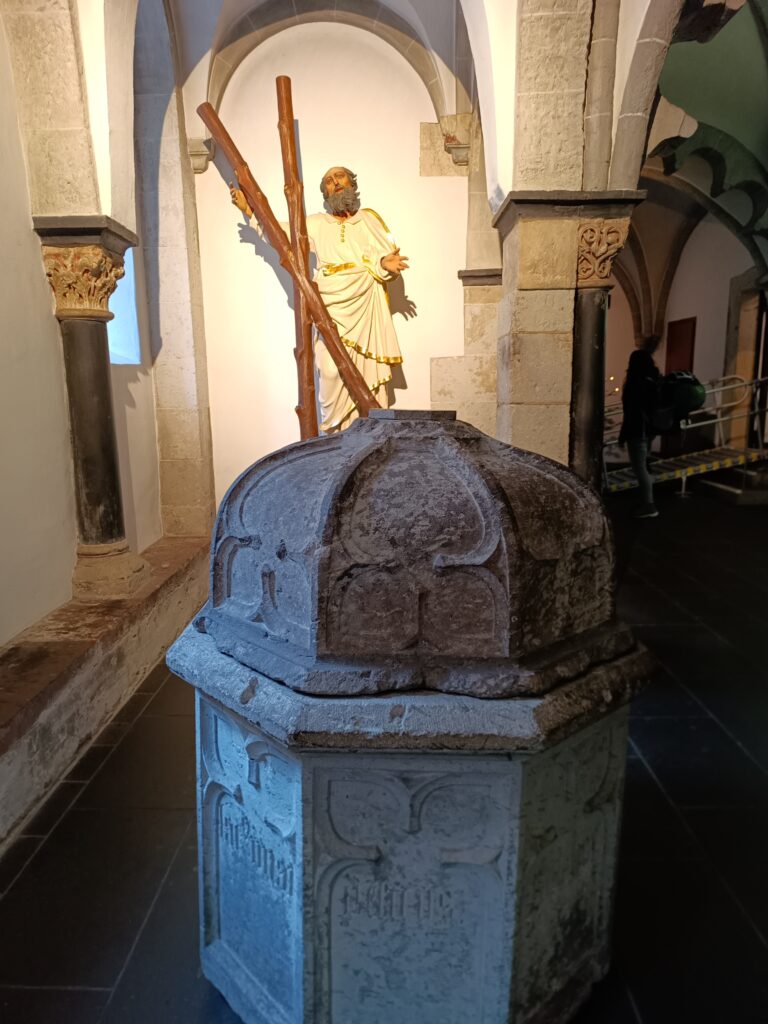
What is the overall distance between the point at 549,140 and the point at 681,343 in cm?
887

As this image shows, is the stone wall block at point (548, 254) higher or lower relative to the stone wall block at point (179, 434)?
higher

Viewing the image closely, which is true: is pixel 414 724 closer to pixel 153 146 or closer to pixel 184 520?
pixel 184 520

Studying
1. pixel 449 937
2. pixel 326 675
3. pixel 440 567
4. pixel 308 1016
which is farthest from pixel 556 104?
pixel 308 1016

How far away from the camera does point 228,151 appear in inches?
172

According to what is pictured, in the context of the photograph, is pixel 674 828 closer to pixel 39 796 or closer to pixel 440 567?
pixel 440 567

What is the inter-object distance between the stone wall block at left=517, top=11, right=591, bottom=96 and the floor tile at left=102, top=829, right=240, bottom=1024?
340 centimetres

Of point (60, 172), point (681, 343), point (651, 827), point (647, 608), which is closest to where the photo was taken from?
point (651, 827)

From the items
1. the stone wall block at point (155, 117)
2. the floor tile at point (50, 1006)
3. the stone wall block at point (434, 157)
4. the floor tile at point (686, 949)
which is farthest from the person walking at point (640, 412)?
the floor tile at point (50, 1006)

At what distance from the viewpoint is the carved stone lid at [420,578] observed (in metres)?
1.13

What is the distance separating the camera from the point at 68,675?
236 centimetres

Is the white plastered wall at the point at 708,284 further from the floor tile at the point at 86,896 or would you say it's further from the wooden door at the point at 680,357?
the floor tile at the point at 86,896

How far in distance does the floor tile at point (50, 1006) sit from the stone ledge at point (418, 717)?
0.86 m

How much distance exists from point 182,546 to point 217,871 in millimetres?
2972

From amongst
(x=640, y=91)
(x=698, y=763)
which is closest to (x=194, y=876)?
(x=698, y=763)
